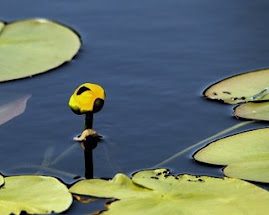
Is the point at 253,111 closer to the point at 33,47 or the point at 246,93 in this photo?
the point at 246,93

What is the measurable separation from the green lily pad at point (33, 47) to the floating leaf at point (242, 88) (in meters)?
0.44

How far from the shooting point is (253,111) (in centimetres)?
203

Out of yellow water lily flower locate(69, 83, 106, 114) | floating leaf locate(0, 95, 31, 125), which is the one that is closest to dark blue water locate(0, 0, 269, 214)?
floating leaf locate(0, 95, 31, 125)

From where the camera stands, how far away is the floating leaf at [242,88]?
2.09 meters

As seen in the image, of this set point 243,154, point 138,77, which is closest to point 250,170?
point 243,154

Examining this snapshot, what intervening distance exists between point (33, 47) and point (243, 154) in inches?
32.4

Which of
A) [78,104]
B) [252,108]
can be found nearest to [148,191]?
[78,104]

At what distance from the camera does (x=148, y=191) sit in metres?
1.69

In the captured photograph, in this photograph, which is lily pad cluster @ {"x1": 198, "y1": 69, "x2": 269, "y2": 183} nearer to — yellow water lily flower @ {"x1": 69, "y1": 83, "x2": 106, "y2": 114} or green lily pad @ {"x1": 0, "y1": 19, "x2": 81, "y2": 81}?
yellow water lily flower @ {"x1": 69, "y1": 83, "x2": 106, "y2": 114}

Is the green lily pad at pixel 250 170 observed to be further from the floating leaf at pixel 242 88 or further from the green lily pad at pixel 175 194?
the floating leaf at pixel 242 88

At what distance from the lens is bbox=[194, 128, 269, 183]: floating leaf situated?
1760 millimetres

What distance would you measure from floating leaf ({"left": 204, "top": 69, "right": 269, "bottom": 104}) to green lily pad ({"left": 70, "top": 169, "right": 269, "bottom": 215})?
15.6 inches

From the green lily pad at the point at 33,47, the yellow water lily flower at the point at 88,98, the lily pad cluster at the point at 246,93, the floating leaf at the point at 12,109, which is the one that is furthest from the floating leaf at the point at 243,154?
the green lily pad at the point at 33,47

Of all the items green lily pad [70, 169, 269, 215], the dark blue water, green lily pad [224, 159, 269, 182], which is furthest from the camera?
the dark blue water
